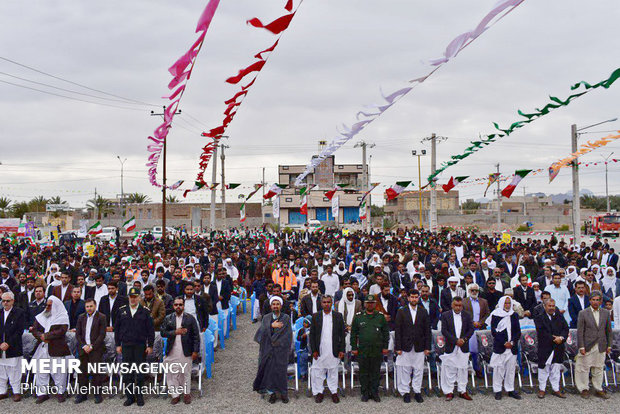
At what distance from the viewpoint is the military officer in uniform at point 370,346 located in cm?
664

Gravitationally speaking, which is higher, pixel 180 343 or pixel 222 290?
pixel 222 290

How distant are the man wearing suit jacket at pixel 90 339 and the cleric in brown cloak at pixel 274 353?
2.27m

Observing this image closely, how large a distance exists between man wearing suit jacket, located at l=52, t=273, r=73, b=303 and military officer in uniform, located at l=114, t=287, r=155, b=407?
2.98 metres

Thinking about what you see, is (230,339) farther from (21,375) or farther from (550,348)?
(550,348)

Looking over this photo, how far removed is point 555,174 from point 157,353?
1556 centimetres

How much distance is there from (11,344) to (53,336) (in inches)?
22.3

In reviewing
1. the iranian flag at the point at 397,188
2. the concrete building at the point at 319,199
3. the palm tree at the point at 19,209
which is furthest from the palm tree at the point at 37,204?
the iranian flag at the point at 397,188

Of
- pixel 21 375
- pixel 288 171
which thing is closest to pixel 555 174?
pixel 21 375

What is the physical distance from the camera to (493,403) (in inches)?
257

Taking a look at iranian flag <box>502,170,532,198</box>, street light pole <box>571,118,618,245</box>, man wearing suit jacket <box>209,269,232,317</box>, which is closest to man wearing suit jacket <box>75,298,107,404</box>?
man wearing suit jacket <box>209,269,232,317</box>

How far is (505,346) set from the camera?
22.0 ft

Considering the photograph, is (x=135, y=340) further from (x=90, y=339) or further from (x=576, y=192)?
(x=576, y=192)

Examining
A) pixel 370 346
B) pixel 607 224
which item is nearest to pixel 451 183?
pixel 370 346

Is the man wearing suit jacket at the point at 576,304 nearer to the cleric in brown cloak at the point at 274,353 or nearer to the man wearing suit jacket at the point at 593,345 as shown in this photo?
the man wearing suit jacket at the point at 593,345
